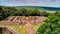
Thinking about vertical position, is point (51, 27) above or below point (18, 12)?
above

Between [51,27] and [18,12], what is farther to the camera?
[18,12]

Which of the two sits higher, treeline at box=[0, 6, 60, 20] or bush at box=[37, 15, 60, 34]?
bush at box=[37, 15, 60, 34]

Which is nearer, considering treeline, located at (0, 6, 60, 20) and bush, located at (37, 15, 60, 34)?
bush, located at (37, 15, 60, 34)

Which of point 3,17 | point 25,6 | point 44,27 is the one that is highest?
point 44,27

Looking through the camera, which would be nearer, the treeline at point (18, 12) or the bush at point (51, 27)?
the bush at point (51, 27)

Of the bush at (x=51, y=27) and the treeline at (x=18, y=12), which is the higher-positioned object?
the bush at (x=51, y=27)

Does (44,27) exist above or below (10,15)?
above

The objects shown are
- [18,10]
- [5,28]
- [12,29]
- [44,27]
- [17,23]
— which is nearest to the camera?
[44,27]

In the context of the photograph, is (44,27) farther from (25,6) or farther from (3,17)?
(3,17)

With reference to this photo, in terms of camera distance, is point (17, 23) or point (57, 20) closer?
point (57, 20)

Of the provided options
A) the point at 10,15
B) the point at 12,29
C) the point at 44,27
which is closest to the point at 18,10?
the point at 10,15

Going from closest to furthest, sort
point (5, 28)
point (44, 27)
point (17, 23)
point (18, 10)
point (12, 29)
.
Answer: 1. point (44, 27)
2. point (12, 29)
3. point (5, 28)
4. point (17, 23)
5. point (18, 10)

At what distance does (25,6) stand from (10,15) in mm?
633

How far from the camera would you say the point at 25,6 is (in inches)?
195
